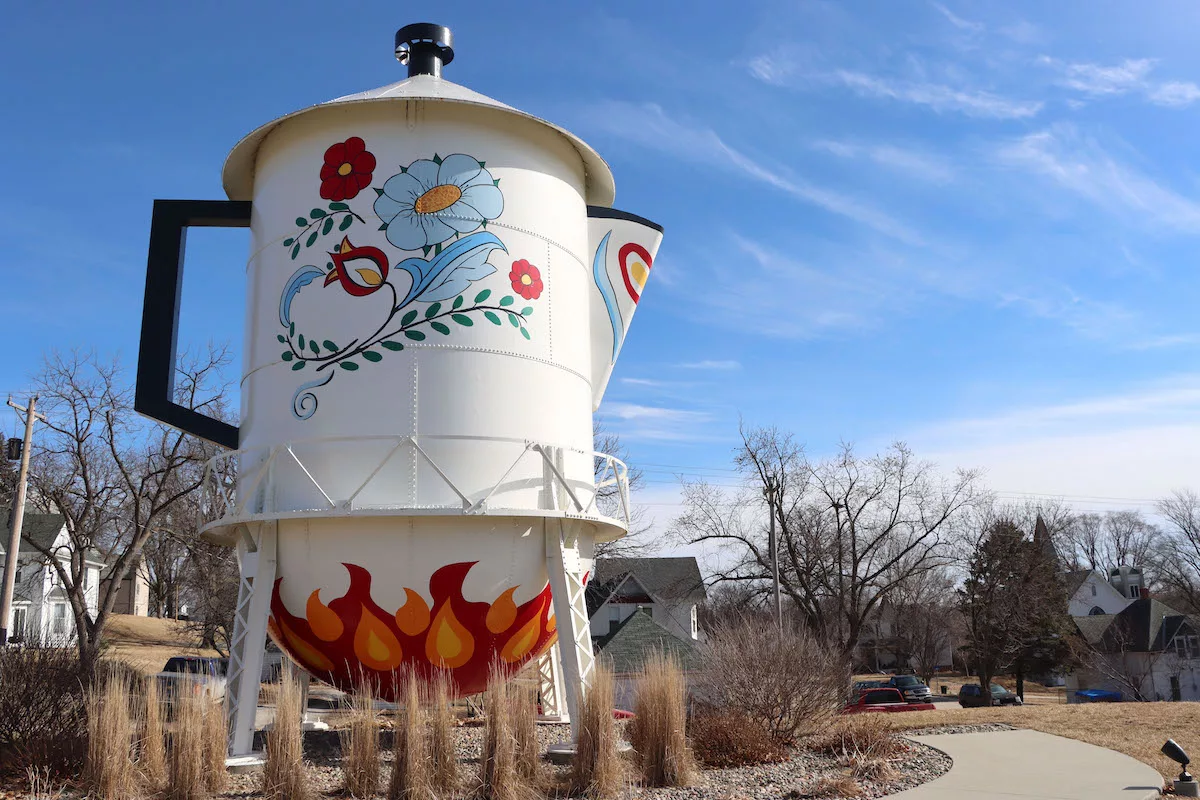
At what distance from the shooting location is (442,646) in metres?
11.1

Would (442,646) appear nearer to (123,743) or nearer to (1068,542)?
(123,743)

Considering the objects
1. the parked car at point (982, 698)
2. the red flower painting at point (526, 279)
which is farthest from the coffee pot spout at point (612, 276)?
the parked car at point (982, 698)

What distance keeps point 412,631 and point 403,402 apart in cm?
272

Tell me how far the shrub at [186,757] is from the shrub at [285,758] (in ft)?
1.95

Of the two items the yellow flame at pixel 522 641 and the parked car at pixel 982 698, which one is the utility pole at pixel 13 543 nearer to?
the yellow flame at pixel 522 641

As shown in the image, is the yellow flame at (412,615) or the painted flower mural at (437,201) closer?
the yellow flame at (412,615)

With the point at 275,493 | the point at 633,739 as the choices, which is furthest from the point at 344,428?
the point at 633,739

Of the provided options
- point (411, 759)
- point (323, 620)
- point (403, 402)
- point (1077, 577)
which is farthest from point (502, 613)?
point (1077, 577)

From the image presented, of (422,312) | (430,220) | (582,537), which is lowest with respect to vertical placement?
(582,537)

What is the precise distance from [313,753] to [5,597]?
1425 centimetres

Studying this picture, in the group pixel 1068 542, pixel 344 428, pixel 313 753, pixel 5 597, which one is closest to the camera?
pixel 344 428

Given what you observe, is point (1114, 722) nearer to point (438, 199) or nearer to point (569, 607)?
point (569, 607)

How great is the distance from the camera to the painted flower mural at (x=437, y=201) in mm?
11422

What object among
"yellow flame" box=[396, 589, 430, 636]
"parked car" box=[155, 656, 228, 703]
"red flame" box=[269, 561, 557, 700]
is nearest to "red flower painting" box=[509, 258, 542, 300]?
"red flame" box=[269, 561, 557, 700]
